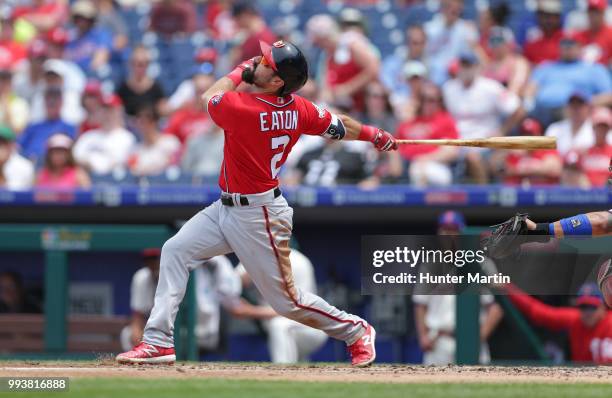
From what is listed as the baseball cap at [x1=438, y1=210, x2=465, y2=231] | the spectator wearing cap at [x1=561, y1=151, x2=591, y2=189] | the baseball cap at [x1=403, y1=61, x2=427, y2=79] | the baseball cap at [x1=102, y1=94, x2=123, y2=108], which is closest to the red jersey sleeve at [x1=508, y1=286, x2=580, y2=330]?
the baseball cap at [x1=438, y1=210, x2=465, y2=231]

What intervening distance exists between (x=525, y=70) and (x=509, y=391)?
5.85 m

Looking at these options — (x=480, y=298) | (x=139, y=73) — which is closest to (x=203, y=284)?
(x=480, y=298)

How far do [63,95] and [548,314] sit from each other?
5.26 metres

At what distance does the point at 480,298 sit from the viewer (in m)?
8.93

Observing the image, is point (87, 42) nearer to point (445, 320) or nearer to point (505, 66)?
point (505, 66)

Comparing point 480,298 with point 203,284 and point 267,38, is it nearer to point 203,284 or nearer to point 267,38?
point 203,284

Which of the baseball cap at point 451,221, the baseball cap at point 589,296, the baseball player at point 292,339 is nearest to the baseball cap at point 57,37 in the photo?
the baseball player at point 292,339

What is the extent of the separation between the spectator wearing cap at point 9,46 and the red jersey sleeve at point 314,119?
7.03 meters

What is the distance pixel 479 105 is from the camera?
10852mm

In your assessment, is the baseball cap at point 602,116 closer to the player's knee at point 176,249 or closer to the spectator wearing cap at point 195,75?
the spectator wearing cap at point 195,75

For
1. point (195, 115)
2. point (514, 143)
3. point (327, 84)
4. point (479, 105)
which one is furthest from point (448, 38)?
point (514, 143)

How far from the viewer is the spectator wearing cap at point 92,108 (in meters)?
11.5

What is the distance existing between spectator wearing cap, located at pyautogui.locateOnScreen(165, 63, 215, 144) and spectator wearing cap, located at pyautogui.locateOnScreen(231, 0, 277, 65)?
66 centimetres

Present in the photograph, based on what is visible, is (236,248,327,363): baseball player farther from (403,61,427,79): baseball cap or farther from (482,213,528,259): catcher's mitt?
(403,61,427,79): baseball cap
